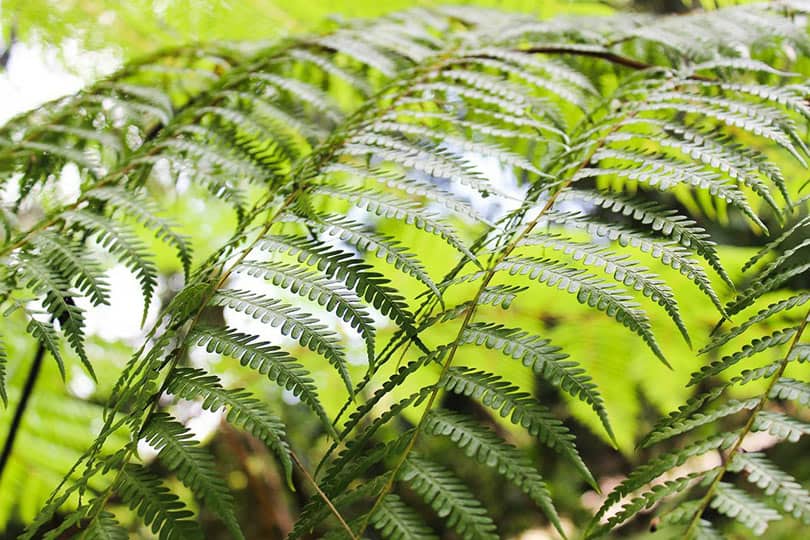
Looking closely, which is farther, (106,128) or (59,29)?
(59,29)

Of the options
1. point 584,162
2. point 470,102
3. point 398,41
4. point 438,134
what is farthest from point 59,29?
point 584,162

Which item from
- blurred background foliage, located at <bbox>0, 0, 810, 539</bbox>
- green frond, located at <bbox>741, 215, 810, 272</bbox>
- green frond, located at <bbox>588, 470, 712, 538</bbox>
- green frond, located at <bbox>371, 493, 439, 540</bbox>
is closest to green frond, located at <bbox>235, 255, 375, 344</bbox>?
green frond, located at <bbox>371, 493, 439, 540</bbox>

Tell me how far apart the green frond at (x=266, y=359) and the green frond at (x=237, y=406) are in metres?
0.02

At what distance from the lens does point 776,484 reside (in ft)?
1.37

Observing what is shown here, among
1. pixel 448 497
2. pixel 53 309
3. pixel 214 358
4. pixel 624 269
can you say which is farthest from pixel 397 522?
pixel 214 358

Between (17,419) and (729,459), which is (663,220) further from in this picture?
(17,419)

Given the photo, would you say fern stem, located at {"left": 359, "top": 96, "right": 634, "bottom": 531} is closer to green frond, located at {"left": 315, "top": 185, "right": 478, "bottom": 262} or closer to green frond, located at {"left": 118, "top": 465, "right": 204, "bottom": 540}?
green frond, located at {"left": 315, "top": 185, "right": 478, "bottom": 262}

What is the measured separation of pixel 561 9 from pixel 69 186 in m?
1.24

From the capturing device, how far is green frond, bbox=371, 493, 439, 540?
17.6 inches

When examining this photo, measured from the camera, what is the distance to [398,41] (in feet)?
3.33

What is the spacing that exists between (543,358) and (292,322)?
205mm

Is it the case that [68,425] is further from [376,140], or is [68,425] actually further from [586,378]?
[586,378]

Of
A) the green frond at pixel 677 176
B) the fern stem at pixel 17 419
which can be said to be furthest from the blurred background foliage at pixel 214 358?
the green frond at pixel 677 176

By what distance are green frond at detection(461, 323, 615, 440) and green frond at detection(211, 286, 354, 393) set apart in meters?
0.10
